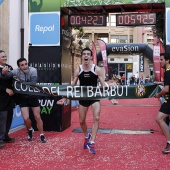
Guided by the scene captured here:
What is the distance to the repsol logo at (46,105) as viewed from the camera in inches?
341

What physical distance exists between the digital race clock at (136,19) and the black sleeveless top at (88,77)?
8.15 feet

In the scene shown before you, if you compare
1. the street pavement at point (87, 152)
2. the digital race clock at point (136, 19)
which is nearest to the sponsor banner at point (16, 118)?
the street pavement at point (87, 152)

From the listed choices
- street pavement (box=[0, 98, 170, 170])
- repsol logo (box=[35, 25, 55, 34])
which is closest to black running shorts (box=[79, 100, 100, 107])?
street pavement (box=[0, 98, 170, 170])

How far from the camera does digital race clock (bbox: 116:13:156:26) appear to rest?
825 centimetres

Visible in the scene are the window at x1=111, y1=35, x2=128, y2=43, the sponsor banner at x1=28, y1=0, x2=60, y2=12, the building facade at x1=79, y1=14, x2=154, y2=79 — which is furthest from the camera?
the window at x1=111, y1=35, x2=128, y2=43

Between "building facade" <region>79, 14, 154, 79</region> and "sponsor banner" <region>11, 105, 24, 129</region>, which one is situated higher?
"building facade" <region>79, 14, 154, 79</region>

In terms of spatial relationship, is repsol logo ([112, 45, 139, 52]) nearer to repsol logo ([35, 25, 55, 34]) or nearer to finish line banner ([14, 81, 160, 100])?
repsol logo ([35, 25, 55, 34])

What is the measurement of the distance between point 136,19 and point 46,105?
3.21 m

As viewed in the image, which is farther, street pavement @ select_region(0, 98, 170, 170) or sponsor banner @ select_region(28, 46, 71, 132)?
sponsor banner @ select_region(28, 46, 71, 132)

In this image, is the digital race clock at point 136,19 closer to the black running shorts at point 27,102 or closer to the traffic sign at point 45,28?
the traffic sign at point 45,28

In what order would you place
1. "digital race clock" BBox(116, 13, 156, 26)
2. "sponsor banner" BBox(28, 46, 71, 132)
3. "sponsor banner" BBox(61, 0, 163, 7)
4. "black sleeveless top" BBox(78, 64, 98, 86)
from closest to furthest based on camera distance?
1. "black sleeveless top" BBox(78, 64, 98, 86)
2. "sponsor banner" BBox(61, 0, 163, 7)
3. "digital race clock" BBox(116, 13, 156, 26)
4. "sponsor banner" BBox(28, 46, 71, 132)

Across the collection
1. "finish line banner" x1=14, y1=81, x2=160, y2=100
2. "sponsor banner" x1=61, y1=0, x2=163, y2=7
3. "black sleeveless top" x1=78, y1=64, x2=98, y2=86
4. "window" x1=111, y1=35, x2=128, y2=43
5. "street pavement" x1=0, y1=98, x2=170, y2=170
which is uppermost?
"window" x1=111, y1=35, x2=128, y2=43

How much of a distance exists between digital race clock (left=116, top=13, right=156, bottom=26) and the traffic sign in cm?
162

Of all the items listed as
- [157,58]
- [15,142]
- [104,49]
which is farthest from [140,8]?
[104,49]
